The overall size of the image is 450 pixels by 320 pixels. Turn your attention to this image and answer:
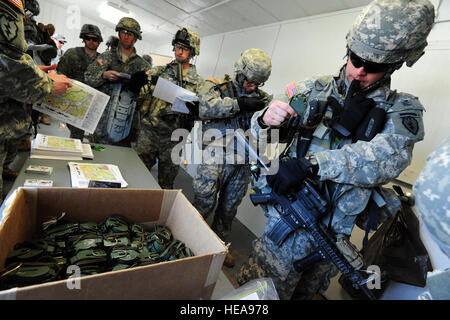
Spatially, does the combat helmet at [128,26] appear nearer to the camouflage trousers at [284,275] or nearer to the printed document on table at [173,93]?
the printed document on table at [173,93]

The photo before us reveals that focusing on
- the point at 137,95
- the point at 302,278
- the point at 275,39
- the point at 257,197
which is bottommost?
the point at 302,278

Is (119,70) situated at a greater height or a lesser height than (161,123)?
greater

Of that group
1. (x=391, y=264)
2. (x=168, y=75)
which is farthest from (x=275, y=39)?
(x=391, y=264)

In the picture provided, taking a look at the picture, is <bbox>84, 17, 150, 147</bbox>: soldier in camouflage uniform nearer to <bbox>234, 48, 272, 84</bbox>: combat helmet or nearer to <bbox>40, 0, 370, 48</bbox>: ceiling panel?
<bbox>234, 48, 272, 84</bbox>: combat helmet

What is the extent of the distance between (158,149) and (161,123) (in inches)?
11.6

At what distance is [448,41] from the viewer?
155cm

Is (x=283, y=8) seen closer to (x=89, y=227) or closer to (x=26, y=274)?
(x=89, y=227)

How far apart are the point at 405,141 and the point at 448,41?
1166mm

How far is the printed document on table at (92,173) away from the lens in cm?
112

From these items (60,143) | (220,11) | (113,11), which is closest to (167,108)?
(60,143)

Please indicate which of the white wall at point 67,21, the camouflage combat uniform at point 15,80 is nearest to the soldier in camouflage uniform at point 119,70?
the camouflage combat uniform at point 15,80

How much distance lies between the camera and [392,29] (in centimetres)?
94

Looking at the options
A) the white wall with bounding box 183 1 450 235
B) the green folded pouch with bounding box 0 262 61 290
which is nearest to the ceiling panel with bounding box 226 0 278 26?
the white wall with bounding box 183 1 450 235
